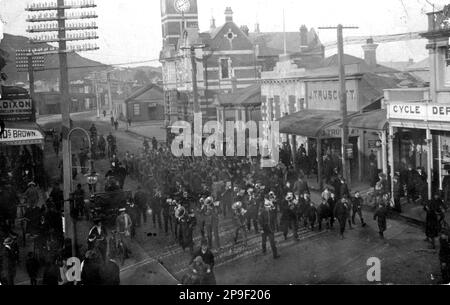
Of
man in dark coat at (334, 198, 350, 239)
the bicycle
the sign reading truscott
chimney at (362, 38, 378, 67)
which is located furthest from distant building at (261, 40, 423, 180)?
the bicycle

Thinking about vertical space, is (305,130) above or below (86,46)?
below

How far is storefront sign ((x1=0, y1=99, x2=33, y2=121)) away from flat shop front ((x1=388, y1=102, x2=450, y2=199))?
12888 millimetres

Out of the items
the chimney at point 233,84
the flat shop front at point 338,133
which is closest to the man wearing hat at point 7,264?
the flat shop front at point 338,133

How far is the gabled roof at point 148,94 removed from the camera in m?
51.7

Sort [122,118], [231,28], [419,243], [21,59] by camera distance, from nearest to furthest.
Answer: [419,243]
[21,59]
[231,28]
[122,118]

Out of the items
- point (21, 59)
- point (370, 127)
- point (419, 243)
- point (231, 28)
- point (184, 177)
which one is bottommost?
point (419, 243)

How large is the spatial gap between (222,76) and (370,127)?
23.0 m

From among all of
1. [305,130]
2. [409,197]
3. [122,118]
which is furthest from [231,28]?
[409,197]

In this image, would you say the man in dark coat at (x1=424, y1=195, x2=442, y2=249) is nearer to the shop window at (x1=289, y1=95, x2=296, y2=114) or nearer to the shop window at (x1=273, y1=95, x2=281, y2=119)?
the shop window at (x1=289, y1=95, x2=296, y2=114)

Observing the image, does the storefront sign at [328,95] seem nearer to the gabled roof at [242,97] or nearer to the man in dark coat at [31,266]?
the gabled roof at [242,97]

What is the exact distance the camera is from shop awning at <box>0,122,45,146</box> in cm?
1872
